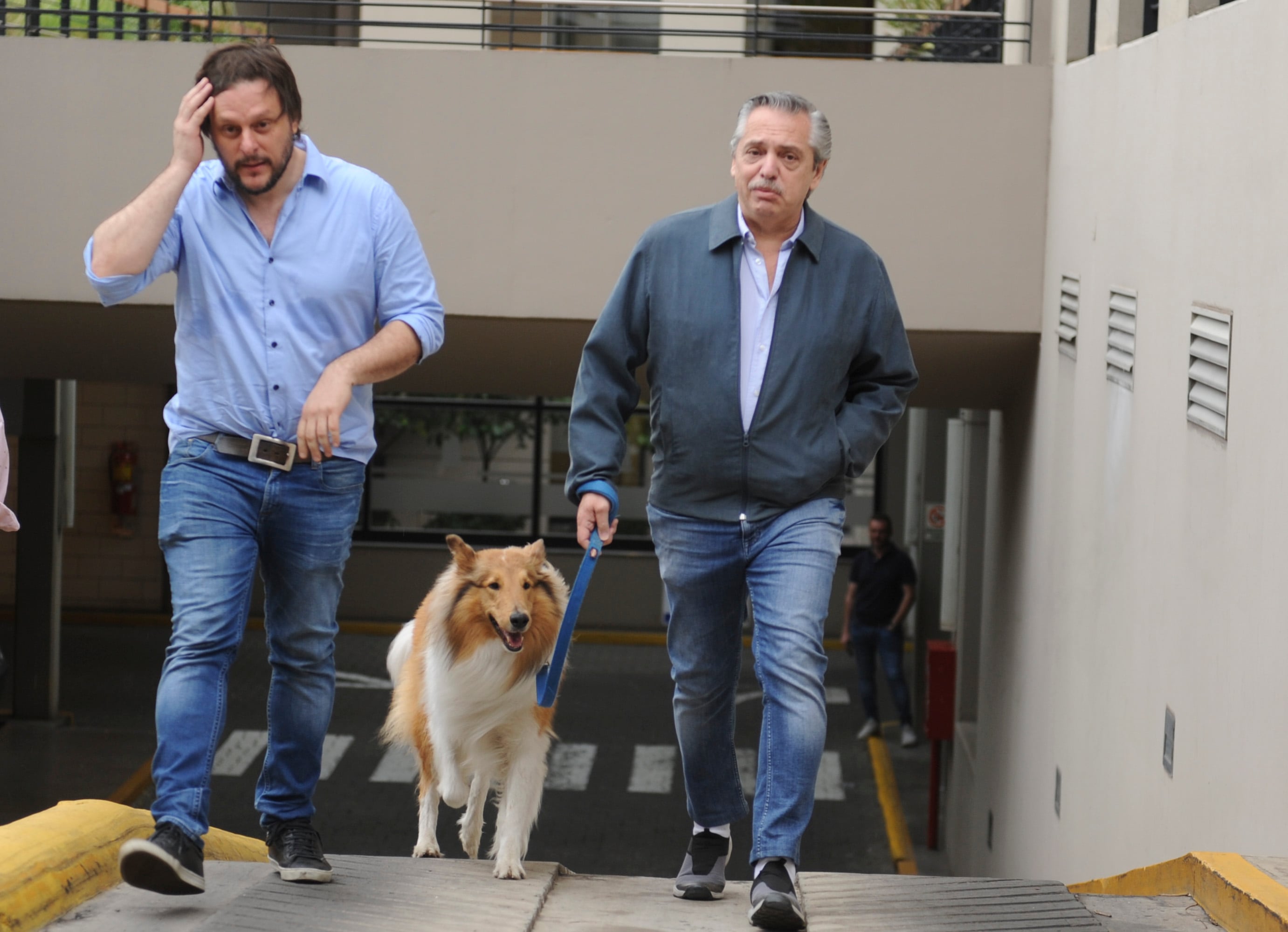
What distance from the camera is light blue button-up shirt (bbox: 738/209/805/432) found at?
3.68 metres

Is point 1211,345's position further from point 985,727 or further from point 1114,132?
point 985,727

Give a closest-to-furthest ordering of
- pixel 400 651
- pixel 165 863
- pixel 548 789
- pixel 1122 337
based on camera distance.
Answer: pixel 165 863 → pixel 400 651 → pixel 1122 337 → pixel 548 789

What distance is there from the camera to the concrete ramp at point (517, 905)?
340 centimetres

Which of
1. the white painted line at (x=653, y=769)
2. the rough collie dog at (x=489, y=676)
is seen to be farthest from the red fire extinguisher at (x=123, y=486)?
the rough collie dog at (x=489, y=676)

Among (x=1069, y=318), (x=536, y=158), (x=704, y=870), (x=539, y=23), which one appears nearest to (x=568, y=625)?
(x=704, y=870)

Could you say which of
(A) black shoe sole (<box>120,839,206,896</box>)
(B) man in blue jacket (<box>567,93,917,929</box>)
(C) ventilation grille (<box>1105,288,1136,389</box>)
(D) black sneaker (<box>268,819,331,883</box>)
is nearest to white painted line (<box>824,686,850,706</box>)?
(C) ventilation grille (<box>1105,288,1136,389</box>)

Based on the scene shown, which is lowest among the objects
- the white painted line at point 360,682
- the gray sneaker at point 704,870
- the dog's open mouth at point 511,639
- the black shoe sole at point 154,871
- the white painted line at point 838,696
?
the white painted line at point 838,696

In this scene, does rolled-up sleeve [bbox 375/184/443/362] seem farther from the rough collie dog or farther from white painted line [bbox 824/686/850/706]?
white painted line [bbox 824/686/850/706]

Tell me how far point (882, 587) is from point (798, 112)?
1105 cm

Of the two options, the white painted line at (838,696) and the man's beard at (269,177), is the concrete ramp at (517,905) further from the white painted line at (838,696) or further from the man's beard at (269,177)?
the white painted line at (838,696)

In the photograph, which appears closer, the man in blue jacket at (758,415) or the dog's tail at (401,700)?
the man in blue jacket at (758,415)

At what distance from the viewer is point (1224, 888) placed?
3.46m

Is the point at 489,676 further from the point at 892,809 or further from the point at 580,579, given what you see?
the point at 892,809

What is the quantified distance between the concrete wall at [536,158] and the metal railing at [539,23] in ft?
0.57
